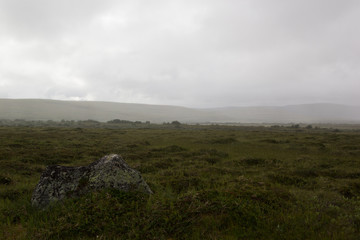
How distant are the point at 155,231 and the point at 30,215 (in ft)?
13.7

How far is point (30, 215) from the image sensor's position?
643 centimetres

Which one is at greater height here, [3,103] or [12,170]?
[3,103]

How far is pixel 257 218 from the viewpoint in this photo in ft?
19.5

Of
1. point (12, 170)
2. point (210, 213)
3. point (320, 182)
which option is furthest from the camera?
point (12, 170)

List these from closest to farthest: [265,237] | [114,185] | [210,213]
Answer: [265,237] < [210,213] < [114,185]

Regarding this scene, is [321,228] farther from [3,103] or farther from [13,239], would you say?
[3,103]

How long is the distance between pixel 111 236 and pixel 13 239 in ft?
8.11

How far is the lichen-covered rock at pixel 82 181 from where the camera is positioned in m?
7.11

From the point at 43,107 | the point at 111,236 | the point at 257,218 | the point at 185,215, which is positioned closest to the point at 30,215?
the point at 111,236

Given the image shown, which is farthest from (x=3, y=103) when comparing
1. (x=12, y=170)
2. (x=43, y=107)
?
(x=12, y=170)

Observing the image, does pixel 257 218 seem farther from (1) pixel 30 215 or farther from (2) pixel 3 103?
(2) pixel 3 103

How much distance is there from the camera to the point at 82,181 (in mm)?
7633

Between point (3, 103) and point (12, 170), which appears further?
point (3, 103)

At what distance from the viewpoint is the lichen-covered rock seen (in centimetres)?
711
